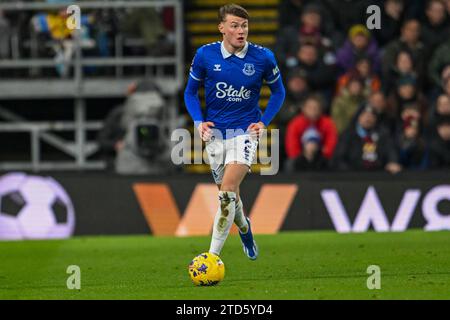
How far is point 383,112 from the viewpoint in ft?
63.1

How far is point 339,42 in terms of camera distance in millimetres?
20438

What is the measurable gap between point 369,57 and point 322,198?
326 cm

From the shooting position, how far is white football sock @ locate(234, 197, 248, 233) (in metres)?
12.0

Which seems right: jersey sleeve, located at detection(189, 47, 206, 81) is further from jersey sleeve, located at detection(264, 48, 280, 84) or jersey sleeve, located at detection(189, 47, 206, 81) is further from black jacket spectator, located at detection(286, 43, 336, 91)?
black jacket spectator, located at detection(286, 43, 336, 91)

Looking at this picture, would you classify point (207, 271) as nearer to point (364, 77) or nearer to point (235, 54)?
point (235, 54)

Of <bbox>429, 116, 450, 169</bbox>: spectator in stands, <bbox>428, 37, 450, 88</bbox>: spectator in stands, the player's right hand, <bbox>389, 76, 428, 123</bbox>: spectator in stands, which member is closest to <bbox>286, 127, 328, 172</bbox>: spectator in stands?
<bbox>389, 76, 428, 123</bbox>: spectator in stands

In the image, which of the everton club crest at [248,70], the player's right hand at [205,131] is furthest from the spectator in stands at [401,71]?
the player's right hand at [205,131]

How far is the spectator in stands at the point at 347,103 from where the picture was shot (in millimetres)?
19312

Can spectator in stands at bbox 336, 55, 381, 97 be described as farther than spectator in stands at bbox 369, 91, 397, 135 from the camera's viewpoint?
Yes

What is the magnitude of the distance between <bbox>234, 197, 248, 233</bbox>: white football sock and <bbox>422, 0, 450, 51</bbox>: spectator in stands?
8.84m

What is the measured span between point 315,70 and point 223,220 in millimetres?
8837

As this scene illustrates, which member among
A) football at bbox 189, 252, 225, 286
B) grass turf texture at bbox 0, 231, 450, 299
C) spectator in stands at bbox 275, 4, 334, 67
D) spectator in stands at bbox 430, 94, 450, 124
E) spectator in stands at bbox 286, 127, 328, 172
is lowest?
grass turf texture at bbox 0, 231, 450, 299
